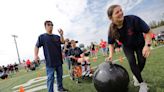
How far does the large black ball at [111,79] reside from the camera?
5902mm

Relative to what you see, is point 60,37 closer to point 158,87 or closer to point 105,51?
point 158,87

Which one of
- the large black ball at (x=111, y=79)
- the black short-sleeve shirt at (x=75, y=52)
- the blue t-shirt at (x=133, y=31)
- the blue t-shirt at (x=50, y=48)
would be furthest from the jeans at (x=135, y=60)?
the black short-sleeve shirt at (x=75, y=52)

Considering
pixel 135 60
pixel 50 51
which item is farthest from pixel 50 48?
pixel 135 60

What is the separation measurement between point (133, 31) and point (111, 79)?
117 centimetres

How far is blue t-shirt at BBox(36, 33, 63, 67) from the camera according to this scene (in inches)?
313

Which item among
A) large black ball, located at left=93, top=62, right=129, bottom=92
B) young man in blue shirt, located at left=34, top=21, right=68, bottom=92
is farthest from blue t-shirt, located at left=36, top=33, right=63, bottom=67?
large black ball, located at left=93, top=62, right=129, bottom=92

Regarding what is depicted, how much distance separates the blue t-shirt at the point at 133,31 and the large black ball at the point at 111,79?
0.66m

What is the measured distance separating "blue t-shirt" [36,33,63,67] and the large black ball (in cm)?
220

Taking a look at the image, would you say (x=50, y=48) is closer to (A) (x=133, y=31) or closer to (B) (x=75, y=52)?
(B) (x=75, y=52)

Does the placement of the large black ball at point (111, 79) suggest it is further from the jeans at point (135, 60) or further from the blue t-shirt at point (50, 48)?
the blue t-shirt at point (50, 48)

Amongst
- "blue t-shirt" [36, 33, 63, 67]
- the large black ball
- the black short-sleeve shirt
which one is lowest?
the large black ball

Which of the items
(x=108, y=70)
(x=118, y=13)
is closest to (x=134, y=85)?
(x=108, y=70)

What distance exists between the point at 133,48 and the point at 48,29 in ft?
9.15

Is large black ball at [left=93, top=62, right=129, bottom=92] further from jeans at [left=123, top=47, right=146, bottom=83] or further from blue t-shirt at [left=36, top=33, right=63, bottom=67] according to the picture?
blue t-shirt at [left=36, top=33, right=63, bottom=67]
